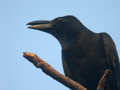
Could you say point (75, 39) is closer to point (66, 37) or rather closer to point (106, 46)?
point (66, 37)

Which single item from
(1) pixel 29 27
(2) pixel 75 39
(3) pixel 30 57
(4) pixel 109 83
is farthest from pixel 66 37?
(3) pixel 30 57

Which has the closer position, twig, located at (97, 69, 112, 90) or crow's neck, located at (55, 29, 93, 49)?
twig, located at (97, 69, 112, 90)

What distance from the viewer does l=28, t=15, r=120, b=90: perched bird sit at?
11.8ft

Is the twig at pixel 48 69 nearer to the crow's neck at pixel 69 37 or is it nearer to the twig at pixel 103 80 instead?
the twig at pixel 103 80

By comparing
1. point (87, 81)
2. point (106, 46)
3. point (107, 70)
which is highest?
point (106, 46)

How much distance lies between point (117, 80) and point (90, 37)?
0.78 metres

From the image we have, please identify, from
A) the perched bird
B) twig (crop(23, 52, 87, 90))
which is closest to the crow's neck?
the perched bird

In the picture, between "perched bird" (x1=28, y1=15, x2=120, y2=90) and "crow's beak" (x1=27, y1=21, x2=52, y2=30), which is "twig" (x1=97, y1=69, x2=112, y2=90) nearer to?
"perched bird" (x1=28, y1=15, x2=120, y2=90)

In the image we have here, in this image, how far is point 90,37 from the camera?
12.6 ft

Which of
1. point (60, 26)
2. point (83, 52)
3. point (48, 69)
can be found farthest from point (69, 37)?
point (48, 69)

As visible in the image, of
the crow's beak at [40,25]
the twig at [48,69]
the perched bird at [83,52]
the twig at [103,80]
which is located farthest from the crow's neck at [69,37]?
the twig at [48,69]

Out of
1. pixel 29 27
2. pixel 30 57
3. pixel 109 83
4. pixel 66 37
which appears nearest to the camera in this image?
pixel 30 57

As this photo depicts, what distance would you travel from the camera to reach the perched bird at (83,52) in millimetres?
3582

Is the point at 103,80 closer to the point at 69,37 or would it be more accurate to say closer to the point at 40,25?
the point at 69,37
